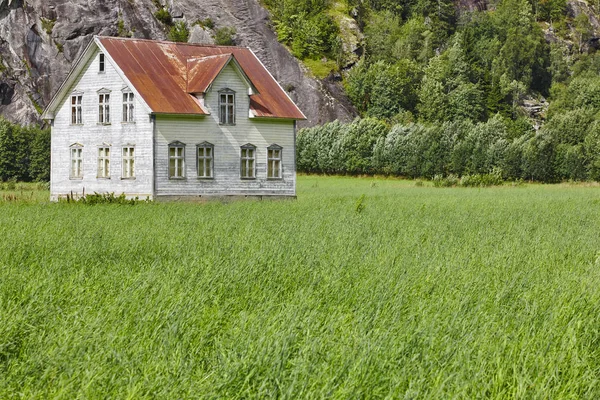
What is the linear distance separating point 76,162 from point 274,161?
897cm

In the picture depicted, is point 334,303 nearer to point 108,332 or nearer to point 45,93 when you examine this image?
point 108,332

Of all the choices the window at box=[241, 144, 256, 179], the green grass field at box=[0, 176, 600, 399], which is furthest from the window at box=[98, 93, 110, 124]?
the green grass field at box=[0, 176, 600, 399]

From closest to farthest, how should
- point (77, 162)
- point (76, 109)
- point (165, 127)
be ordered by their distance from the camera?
point (165, 127), point (77, 162), point (76, 109)

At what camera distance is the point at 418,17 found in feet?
574

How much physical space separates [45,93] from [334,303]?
334 ft

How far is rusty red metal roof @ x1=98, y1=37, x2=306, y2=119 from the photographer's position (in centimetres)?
3716

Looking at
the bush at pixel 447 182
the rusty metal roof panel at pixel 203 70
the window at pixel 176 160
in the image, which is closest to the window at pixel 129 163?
the window at pixel 176 160

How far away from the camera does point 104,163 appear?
3859 centimetres

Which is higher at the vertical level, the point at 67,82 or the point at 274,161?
the point at 67,82

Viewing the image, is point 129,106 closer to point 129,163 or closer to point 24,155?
point 129,163

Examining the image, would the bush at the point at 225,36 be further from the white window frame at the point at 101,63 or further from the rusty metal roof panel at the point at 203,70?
the white window frame at the point at 101,63

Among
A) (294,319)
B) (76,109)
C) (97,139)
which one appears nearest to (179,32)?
(76,109)

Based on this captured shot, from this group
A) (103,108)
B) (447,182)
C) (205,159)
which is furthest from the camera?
(447,182)

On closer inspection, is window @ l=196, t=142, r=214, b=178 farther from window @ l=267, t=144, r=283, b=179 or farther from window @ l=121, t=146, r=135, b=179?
window @ l=267, t=144, r=283, b=179
